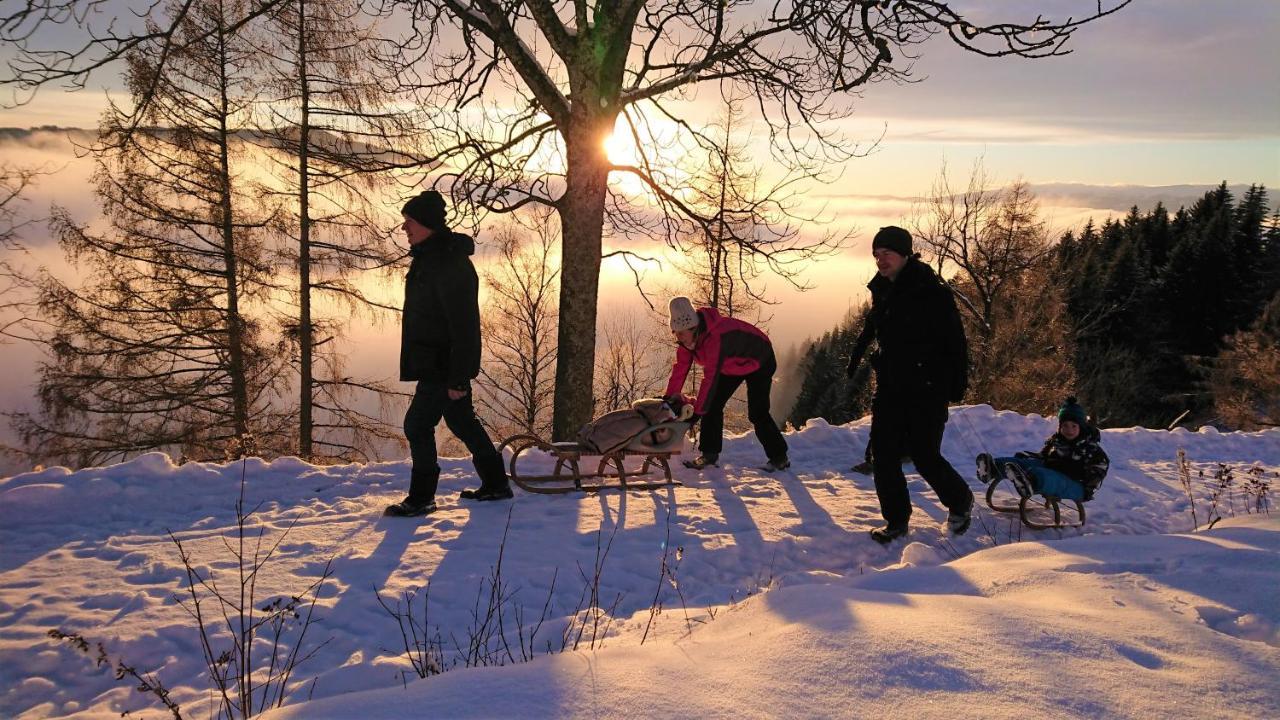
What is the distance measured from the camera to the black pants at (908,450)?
5039 mm

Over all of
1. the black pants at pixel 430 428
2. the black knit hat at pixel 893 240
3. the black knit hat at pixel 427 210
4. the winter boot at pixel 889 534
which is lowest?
the winter boot at pixel 889 534

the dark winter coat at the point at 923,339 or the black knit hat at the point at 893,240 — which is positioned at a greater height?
the black knit hat at the point at 893,240

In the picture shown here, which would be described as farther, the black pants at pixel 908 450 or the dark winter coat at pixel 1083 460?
the dark winter coat at pixel 1083 460

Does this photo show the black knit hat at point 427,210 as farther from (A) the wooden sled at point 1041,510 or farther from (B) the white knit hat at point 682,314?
(A) the wooden sled at point 1041,510

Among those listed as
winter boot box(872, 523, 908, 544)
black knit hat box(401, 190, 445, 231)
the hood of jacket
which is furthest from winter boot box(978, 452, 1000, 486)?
black knit hat box(401, 190, 445, 231)

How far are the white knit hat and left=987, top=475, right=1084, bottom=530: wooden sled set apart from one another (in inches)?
117

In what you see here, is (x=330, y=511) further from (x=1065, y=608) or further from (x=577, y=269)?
(x=1065, y=608)

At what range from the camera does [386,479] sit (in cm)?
642

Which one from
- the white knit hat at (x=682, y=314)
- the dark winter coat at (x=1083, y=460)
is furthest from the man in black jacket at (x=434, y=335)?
the dark winter coat at (x=1083, y=460)

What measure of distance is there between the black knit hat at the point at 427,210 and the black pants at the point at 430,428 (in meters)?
1.25

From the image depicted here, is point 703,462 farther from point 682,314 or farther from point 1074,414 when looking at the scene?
point 1074,414

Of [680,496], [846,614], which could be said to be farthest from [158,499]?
[846,614]

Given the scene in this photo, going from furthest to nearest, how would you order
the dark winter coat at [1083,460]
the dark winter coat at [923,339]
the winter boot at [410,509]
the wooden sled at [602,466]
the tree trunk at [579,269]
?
the tree trunk at [579,269] → the wooden sled at [602,466] → the dark winter coat at [1083,460] → the winter boot at [410,509] → the dark winter coat at [923,339]

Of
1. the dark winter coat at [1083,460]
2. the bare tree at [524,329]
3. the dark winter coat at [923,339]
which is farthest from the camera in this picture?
the bare tree at [524,329]
